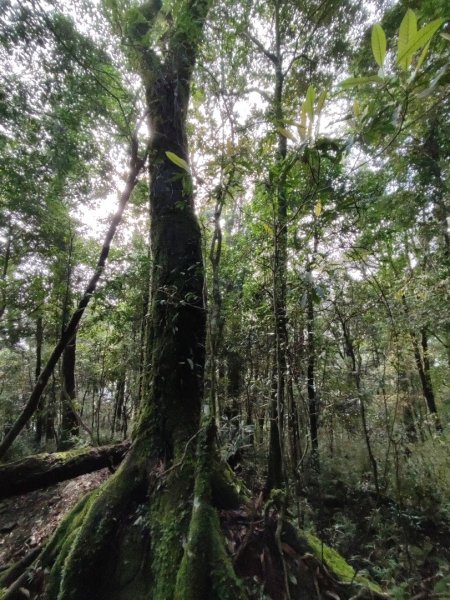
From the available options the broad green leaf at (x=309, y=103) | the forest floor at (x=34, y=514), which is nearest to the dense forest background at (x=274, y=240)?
the broad green leaf at (x=309, y=103)

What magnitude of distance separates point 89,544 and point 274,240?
8.17 feet

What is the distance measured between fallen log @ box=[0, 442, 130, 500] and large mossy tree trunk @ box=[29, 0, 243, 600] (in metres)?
0.95

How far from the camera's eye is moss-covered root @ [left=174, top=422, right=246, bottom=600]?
1.77 metres

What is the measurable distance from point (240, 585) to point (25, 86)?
6831 mm

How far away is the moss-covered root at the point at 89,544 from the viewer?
204 cm

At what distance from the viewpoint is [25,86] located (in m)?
4.87

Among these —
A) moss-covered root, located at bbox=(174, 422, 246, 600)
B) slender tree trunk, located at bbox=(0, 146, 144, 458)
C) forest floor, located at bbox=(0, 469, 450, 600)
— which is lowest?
forest floor, located at bbox=(0, 469, 450, 600)

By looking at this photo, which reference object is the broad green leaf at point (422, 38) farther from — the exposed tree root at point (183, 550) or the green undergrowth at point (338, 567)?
the green undergrowth at point (338, 567)

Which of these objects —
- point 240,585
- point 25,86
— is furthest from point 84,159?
point 240,585

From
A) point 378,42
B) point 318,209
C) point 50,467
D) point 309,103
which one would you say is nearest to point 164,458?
point 50,467

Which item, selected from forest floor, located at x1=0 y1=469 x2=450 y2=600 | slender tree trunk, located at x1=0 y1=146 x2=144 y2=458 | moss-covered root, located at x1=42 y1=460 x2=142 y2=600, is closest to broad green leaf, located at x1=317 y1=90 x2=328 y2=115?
forest floor, located at x1=0 y1=469 x2=450 y2=600

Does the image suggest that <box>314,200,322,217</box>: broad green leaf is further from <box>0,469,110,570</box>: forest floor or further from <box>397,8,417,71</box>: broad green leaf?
<box>0,469,110,570</box>: forest floor

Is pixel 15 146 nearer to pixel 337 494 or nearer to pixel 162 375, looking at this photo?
pixel 162 375

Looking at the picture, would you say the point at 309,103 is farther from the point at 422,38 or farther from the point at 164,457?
the point at 164,457
